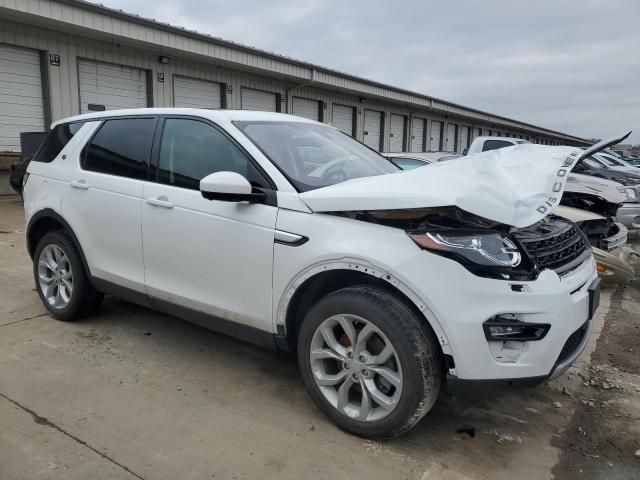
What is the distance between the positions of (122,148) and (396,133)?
22.6 m

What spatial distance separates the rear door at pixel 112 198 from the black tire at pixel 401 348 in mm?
1706

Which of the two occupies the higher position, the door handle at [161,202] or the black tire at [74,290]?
the door handle at [161,202]

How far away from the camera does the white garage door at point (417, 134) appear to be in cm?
2695

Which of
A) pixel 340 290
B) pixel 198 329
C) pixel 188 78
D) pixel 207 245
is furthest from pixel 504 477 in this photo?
pixel 188 78

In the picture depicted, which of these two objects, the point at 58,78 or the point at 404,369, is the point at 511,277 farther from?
the point at 58,78

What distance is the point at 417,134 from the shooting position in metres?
27.7

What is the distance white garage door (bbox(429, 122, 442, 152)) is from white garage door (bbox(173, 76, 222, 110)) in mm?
16906

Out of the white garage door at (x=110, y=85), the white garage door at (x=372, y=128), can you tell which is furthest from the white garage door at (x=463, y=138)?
the white garage door at (x=110, y=85)

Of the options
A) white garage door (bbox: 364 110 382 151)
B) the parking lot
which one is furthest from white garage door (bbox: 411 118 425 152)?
the parking lot

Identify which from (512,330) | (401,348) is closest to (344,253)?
(401,348)

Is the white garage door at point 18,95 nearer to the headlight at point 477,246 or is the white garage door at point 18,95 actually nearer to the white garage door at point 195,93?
the white garage door at point 195,93

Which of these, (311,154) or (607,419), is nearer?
(607,419)

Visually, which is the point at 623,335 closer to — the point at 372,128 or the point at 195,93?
the point at 195,93

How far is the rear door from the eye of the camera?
12.2ft
